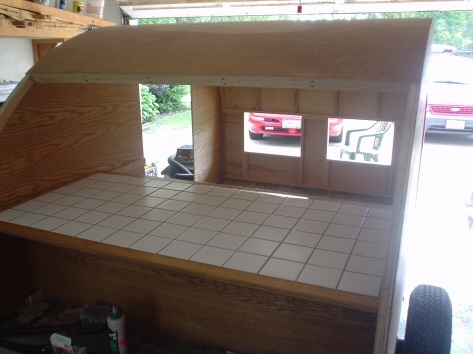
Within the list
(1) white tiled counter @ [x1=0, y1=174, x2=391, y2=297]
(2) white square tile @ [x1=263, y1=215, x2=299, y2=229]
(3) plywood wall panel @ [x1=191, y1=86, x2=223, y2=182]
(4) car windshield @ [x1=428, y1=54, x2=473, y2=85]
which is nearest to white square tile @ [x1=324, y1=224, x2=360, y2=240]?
(1) white tiled counter @ [x1=0, y1=174, x2=391, y2=297]

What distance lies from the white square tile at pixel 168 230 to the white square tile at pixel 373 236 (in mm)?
661

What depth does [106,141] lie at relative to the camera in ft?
7.59

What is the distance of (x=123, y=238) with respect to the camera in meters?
1.52

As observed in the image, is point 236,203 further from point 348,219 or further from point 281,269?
point 281,269

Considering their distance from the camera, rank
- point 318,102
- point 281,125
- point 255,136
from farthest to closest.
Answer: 1. point 255,136
2. point 281,125
3. point 318,102

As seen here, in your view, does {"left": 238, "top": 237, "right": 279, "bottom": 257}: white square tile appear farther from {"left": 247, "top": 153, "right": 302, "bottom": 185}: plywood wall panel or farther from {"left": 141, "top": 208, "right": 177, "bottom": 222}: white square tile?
{"left": 247, "top": 153, "right": 302, "bottom": 185}: plywood wall panel

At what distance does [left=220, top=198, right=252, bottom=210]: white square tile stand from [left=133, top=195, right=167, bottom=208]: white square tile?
0.95ft

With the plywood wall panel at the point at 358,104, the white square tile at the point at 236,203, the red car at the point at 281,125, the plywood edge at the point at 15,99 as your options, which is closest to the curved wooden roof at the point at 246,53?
the plywood edge at the point at 15,99

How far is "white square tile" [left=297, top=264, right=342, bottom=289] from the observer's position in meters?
1.21

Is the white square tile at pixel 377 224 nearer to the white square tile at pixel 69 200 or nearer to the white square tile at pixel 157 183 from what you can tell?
the white square tile at pixel 157 183

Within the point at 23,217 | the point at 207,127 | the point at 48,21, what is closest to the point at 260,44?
the point at 23,217

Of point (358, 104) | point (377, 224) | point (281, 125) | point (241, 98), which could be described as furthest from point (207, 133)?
point (377, 224)

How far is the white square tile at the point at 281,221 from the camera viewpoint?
163 centimetres

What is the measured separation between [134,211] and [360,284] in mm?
992
